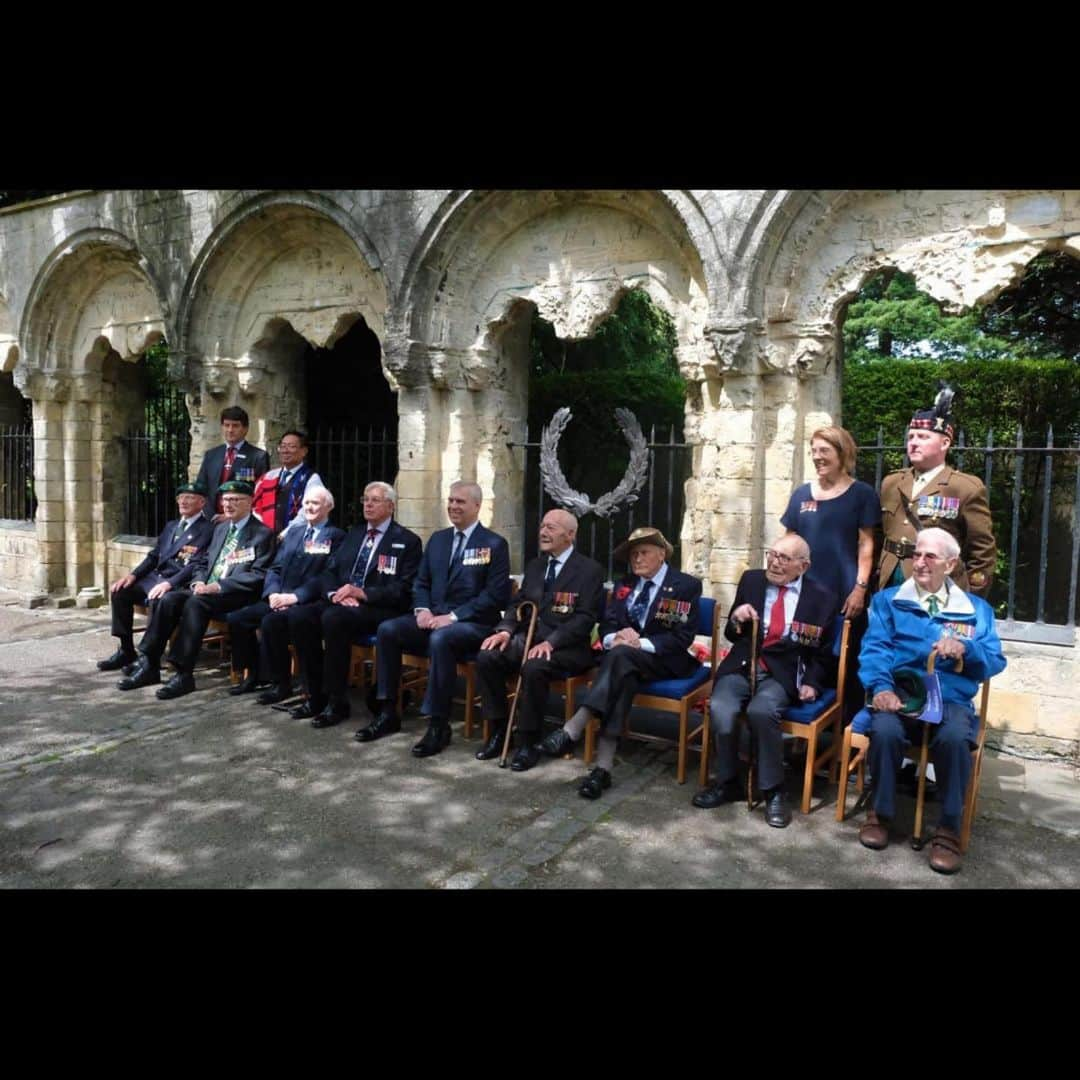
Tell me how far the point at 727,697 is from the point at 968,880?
129 centimetres

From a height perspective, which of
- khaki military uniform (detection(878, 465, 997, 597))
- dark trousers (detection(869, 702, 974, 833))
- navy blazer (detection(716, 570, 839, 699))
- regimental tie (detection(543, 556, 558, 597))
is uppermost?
khaki military uniform (detection(878, 465, 997, 597))

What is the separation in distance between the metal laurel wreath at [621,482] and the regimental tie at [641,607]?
1.37 metres

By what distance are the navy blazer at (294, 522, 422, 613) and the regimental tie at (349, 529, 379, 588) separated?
0.02 metres

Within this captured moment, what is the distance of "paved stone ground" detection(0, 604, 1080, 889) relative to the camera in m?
3.69

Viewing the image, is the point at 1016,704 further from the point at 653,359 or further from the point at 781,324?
the point at 653,359

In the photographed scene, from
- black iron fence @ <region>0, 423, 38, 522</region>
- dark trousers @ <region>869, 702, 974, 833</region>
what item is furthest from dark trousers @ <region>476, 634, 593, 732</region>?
black iron fence @ <region>0, 423, 38, 522</region>

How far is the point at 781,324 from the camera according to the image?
→ 6.02 metres

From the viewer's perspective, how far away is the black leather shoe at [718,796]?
4402 millimetres

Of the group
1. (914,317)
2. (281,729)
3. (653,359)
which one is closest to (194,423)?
(281,729)

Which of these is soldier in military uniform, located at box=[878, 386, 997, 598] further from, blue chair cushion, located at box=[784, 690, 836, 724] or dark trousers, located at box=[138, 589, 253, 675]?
dark trousers, located at box=[138, 589, 253, 675]

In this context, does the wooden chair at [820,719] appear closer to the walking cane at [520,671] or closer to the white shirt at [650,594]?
the white shirt at [650,594]

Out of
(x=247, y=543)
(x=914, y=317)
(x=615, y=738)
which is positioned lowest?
(x=615, y=738)

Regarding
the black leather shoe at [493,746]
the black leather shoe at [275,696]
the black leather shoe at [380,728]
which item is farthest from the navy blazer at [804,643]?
the black leather shoe at [275,696]

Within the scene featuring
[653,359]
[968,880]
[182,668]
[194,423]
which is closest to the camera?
[968,880]
